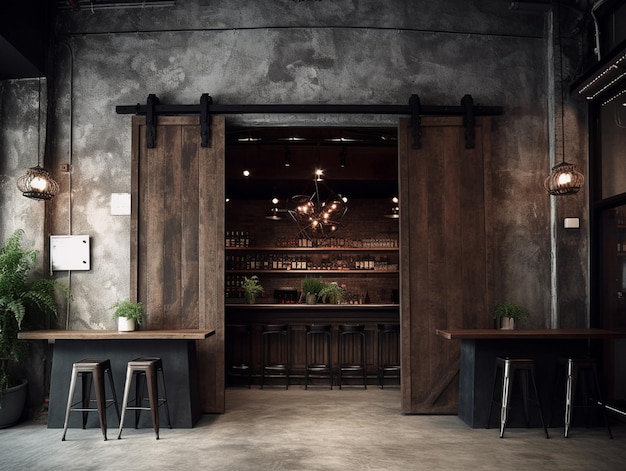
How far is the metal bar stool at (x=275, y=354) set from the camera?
26.1ft

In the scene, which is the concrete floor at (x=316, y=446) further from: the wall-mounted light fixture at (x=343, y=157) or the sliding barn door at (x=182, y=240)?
the wall-mounted light fixture at (x=343, y=157)

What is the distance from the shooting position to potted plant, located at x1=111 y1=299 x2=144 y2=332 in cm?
572

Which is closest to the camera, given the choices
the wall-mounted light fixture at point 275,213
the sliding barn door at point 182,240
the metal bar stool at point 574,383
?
the metal bar stool at point 574,383

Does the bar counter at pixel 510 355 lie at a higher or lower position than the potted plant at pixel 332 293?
lower

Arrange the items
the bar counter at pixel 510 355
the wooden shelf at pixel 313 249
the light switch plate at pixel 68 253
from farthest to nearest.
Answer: the wooden shelf at pixel 313 249 < the light switch plate at pixel 68 253 < the bar counter at pixel 510 355

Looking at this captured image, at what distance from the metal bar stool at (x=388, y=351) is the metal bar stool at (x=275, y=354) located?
131cm

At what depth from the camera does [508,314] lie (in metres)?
6.02

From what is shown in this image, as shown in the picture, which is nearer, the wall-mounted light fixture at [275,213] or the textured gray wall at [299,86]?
the textured gray wall at [299,86]

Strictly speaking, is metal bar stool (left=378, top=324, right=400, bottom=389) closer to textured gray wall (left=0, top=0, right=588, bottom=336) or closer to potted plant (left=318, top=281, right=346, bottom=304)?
potted plant (left=318, top=281, right=346, bottom=304)

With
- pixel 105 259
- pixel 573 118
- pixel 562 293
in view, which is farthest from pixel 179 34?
pixel 562 293

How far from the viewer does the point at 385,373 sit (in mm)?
8133

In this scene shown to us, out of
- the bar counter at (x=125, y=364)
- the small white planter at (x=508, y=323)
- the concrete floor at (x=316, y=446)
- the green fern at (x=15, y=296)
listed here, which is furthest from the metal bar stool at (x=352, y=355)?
the green fern at (x=15, y=296)

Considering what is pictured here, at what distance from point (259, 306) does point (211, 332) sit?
2.45m

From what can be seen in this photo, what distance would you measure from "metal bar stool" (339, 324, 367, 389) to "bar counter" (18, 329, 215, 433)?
2.68 m
